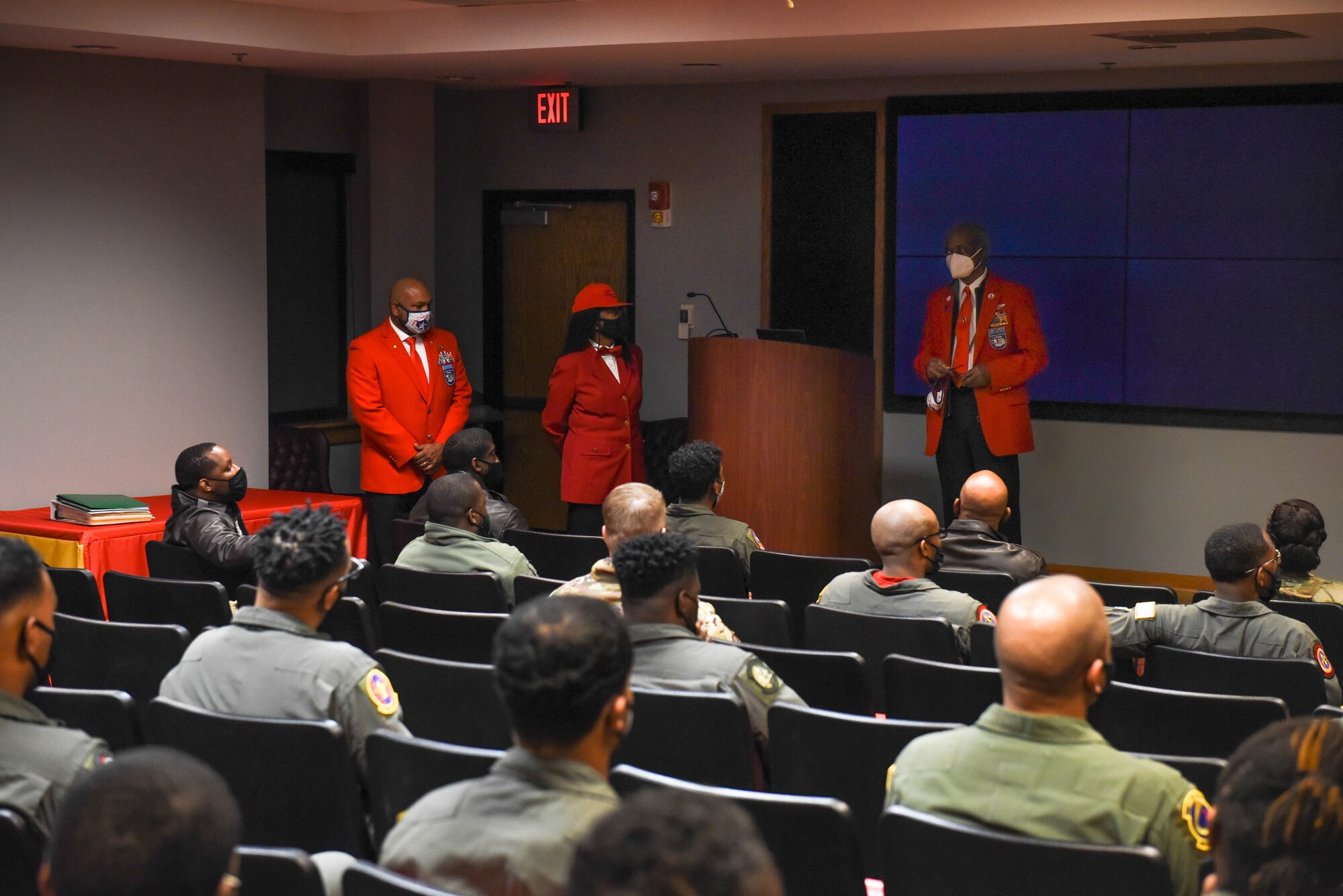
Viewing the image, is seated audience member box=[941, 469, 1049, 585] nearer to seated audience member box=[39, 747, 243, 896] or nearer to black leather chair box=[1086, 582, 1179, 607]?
black leather chair box=[1086, 582, 1179, 607]

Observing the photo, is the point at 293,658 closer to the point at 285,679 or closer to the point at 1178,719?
the point at 285,679

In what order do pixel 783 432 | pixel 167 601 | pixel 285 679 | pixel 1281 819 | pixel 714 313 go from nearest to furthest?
pixel 1281 819, pixel 285 679, pixel 167 601, pixel 783 432, pixel 714 313

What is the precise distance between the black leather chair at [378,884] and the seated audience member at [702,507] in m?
3.39

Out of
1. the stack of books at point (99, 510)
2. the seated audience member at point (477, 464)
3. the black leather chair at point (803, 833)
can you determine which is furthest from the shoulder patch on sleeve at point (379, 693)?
the stack of books at point (99, 510)

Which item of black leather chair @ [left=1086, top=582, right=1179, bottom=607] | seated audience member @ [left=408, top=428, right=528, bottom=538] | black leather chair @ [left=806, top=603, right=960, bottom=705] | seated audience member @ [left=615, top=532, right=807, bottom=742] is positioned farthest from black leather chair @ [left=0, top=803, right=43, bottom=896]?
seated audience member @ [left=408, top=428, right=528, bottom=538]

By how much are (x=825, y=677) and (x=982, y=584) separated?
53.2 inches

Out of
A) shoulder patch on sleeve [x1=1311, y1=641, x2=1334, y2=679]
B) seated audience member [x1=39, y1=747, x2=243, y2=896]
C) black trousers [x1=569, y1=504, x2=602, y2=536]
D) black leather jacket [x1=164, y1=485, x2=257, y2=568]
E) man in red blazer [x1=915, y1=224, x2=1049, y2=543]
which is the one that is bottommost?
black trousers [x1=569, y1=504, x2=602, y2=536]

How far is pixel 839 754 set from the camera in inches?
112

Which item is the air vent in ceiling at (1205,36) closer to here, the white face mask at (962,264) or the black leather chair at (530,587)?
the white face mask at (962,264)

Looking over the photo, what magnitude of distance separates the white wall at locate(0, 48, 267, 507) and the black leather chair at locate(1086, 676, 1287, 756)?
18.4 feet

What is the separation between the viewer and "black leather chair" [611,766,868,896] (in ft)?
7.48

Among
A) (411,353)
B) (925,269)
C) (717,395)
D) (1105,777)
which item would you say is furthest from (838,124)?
(1105,777)

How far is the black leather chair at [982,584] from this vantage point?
4.58m

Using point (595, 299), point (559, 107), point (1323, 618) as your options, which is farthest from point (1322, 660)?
point (559, 107)
